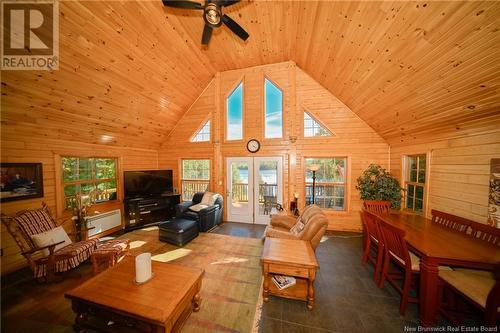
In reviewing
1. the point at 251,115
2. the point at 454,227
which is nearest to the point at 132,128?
the point at 251,115

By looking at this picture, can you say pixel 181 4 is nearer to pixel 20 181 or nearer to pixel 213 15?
pixel 213 15

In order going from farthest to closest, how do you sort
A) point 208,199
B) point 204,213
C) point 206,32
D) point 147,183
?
point 147,183, point 208,199, point 204,213, point 206,32

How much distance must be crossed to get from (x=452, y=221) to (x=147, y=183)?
21.8ft

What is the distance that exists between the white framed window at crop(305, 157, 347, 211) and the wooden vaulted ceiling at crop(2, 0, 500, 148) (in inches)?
52.1

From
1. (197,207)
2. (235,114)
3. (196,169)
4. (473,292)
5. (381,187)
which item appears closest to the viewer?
(473,292)

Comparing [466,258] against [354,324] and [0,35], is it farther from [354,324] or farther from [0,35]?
[0,35]

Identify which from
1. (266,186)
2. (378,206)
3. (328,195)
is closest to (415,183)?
(378,206)

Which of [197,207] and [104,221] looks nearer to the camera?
[104,221]

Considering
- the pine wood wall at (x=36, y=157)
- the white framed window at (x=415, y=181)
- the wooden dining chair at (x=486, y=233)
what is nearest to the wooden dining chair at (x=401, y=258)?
the wooden dining chair at (x=486, y=233)

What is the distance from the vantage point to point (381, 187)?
144 inches

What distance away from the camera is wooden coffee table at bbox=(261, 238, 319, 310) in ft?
6.45

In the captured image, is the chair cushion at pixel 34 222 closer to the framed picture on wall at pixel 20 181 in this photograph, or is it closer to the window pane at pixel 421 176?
the framed picture on wall at pixel 20 181

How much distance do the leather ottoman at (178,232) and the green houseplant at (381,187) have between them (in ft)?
13.6

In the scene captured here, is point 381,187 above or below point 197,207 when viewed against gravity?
above
